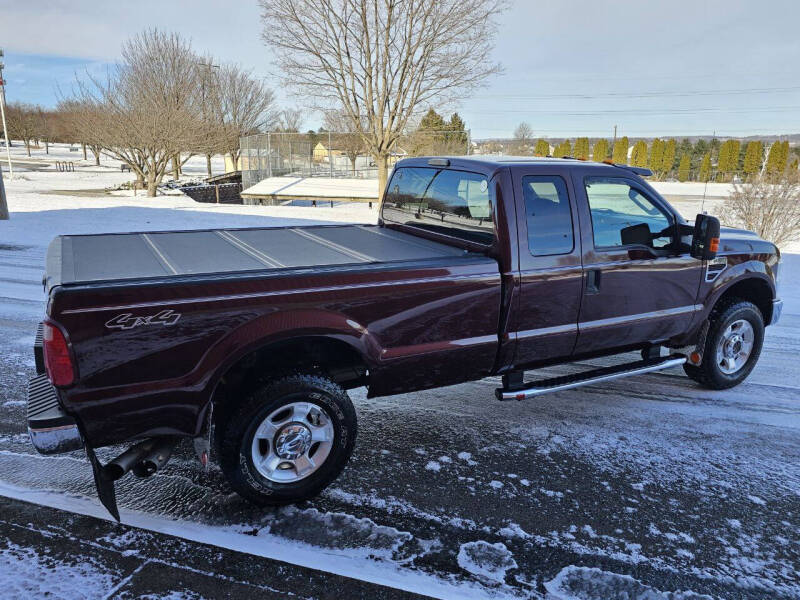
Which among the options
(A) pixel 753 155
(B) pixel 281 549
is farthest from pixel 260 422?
(A) pixel 753 155

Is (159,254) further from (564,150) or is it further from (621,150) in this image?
(621,150)

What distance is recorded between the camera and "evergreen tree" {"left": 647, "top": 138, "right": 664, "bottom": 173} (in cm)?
5293

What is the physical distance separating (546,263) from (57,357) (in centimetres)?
280

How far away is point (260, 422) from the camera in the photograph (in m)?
3.18

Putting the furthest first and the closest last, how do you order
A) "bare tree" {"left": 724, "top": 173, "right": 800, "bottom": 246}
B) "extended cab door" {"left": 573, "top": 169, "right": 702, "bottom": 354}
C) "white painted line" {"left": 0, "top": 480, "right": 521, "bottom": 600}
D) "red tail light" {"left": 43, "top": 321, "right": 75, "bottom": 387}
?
"bare tree" {"left": 724, "top": 173, "right": 800, "bottom": 246}
"extended cab door" {"left": 573, "top": 169, "right": 702, "bottom": 354}
"white painted line" {"left": 0, "top": 480, "right": 521, "bottom": 600}
"red tail light" {"left": 43, "top": 321, "right": 75, "bottom": 387}

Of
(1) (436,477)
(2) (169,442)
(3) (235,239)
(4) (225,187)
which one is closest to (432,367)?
(1) (436,477)

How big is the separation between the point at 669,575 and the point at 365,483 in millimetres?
1695

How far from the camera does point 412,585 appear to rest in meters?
2.73

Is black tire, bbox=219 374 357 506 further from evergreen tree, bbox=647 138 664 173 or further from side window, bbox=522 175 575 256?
evergreen tree, bbox=647 138 664 173

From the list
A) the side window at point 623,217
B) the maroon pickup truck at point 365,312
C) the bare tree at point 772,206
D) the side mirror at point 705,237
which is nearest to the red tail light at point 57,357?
the maroon pickup truck at point 365,312

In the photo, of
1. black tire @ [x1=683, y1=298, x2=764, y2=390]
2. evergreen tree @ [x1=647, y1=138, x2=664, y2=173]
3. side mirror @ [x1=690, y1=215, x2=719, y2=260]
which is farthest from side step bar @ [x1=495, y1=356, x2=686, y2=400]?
evergreen tree @ [x1=647, y1=138, x2=664, y2=173]

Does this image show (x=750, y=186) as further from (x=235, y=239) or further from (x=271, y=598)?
(x=271, y=598)

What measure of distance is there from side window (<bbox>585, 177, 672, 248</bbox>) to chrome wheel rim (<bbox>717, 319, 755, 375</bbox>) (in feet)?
3.93

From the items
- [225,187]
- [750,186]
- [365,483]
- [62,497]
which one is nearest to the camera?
[62,497]
